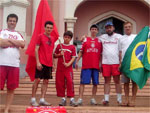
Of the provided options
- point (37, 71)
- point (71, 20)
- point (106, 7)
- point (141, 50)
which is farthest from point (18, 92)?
point (106, 7)

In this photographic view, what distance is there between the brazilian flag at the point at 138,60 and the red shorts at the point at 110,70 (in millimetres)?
118

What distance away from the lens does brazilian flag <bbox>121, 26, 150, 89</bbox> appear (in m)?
4.25

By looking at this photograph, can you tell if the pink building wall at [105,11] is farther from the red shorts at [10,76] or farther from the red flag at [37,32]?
the red shorts at [10,76]

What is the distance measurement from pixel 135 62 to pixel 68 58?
126cm

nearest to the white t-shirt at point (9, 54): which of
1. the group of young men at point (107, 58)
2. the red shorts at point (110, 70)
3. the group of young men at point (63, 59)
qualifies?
the group of young men at point (63, 59)

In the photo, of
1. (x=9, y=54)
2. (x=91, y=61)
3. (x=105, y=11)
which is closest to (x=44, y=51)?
(x=9, y=54)

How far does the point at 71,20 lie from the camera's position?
10.1 metres

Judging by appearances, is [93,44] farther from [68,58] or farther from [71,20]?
[71,20]

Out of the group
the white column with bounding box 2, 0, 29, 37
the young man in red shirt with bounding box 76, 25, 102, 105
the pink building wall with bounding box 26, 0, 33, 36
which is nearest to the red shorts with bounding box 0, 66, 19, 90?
the young man in red shirt with bounding box 76, 25, 102, 105

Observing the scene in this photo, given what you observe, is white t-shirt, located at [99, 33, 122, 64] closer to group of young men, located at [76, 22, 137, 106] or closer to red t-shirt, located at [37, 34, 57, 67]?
group of young men, located at [76, 22, 137, 106]

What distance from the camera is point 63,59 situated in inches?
169

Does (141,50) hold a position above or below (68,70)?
above

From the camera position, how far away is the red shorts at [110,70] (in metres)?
4.51

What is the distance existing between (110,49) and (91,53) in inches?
15.4
